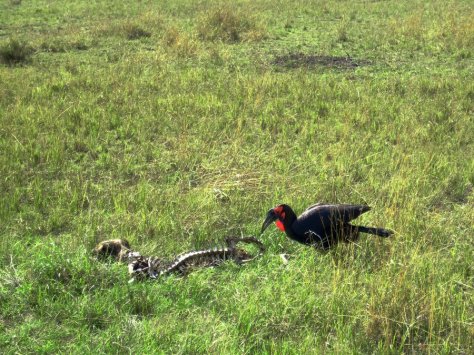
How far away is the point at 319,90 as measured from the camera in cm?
761

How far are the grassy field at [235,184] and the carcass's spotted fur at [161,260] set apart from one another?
0.10 metres

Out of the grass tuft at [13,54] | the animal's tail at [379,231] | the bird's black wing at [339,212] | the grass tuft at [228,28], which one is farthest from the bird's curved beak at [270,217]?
the grass tuft at [228,28]

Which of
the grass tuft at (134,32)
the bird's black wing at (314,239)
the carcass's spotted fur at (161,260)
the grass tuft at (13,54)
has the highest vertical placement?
the grass tuft at (134,32)

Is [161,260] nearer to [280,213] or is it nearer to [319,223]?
[280,213]

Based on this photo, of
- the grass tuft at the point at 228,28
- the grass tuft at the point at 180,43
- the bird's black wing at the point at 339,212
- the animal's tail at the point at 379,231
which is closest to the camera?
the animal's tail at the point at 379,231

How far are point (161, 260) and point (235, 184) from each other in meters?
1.39

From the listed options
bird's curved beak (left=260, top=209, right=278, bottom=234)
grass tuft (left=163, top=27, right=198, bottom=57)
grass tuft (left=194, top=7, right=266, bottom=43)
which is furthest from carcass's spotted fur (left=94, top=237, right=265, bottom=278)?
grass tuft (left=194, top=7, right=266, bottom=43)

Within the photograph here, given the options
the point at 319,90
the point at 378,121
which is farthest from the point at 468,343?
the point at 319,90

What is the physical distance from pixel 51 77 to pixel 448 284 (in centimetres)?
667

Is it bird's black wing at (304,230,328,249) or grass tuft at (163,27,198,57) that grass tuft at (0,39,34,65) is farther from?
bird's black wing at (304,230,328,249)

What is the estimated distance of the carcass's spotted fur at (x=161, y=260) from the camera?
353cm

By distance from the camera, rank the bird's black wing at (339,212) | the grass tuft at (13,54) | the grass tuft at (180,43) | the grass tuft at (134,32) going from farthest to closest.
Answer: the grass tuft at (134,32) → the grass tuft at (180,43) → the grass tuft at (13,54) → the bird's black wing at (339,212)

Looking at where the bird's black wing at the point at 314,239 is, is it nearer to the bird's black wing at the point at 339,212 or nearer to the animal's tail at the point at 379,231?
the bird's black wing at the point at 339,212

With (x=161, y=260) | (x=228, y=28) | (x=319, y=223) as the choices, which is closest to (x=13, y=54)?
(x=228, y=28)
